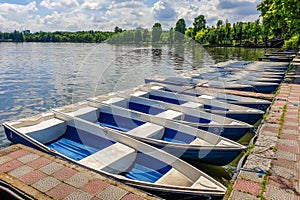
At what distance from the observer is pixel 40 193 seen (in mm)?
3678

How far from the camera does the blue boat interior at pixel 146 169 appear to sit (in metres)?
5.59

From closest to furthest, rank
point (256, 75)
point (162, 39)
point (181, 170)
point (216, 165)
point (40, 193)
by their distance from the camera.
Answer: point (40, 193) → point (181, 170) → point (216, 165) → point (162, 39) → point (256, 75)

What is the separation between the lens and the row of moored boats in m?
5.19

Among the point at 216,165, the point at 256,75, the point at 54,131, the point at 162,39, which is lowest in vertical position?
the point at 216,165

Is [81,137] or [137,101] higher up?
[137,101]

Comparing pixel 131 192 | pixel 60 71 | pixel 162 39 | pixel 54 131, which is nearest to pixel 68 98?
pixel 162 39

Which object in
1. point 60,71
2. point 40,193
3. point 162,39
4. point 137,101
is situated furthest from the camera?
point 60,71

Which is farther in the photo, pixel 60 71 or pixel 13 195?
pixel 60 71

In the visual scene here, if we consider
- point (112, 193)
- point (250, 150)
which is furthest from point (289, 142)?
point (112, 193)

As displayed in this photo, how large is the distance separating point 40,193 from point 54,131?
4.02 meters

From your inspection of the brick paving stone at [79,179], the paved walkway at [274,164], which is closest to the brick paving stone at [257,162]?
the paved walkway at [274,164]

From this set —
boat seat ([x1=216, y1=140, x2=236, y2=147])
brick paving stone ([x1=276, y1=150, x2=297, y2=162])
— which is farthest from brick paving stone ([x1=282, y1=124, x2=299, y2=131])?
boat seat ([x1=216, y1=140, x2=236, y2=147])

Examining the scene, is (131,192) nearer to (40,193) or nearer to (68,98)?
(40,193)

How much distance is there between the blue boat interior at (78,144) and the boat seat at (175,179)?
2103 mm
